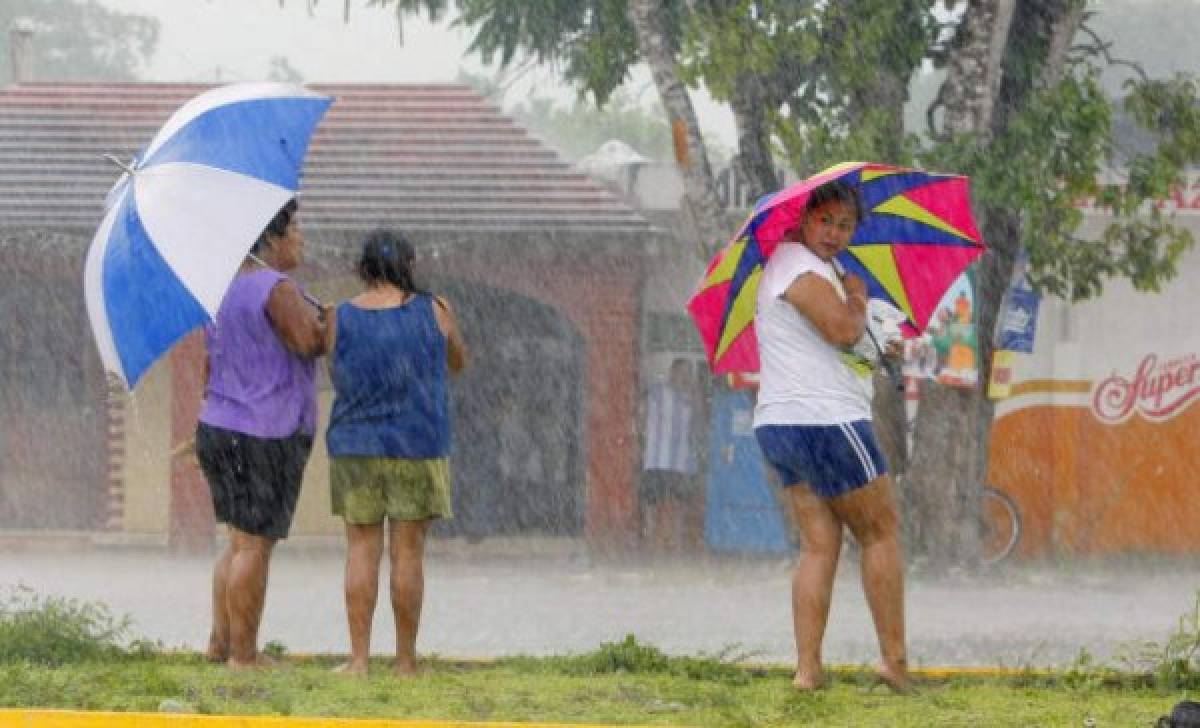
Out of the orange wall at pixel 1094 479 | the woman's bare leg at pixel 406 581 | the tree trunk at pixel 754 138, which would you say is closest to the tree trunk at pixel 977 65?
the tree trunk at pixel 754 138

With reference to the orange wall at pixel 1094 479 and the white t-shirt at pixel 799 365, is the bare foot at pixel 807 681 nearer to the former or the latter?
the white t-shirt at pixel 799 365

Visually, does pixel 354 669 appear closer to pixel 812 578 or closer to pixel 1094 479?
pixel 812 578

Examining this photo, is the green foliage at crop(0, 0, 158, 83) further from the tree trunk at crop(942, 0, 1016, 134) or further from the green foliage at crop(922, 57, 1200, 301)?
the green foliage at crop(922, 57, 1200, 301)

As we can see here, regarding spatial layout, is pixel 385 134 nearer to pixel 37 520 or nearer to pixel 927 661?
pixel 37 520

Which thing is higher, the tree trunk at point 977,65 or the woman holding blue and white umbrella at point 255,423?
the tree trunk at point 977,65

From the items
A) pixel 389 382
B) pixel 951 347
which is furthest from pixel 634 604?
pixel 389 382

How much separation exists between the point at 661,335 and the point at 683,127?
3.71 meters

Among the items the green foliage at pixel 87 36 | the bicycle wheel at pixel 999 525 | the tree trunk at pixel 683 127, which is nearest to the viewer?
the tree trunk at pixel 683 127

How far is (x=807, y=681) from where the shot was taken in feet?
23.0

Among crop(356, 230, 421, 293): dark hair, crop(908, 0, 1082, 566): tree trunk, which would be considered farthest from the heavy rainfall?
crop(356, 230, 421, 293): dark hair

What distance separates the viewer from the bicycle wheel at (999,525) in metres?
18.2

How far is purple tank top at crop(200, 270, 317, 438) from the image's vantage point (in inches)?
304

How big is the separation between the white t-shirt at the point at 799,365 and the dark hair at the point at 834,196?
0.47ft

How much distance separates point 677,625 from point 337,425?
6.29 meters
